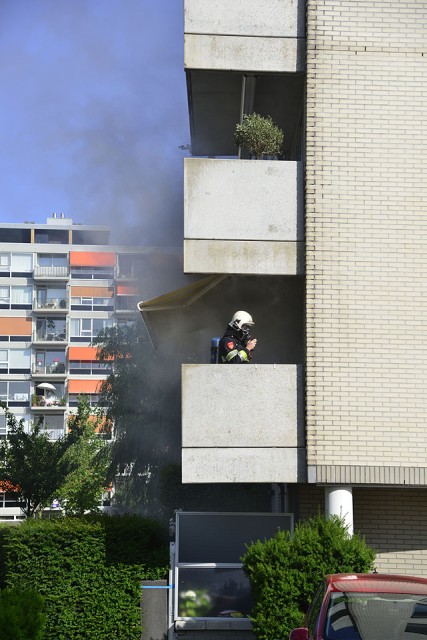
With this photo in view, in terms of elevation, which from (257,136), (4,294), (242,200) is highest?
(4,294)

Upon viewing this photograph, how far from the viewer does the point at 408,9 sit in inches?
508

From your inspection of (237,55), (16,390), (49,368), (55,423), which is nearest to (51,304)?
(49,368)

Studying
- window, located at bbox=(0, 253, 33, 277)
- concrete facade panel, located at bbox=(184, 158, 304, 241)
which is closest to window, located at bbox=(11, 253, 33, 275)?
window, located at bbox=(0, 253, 33, 277)

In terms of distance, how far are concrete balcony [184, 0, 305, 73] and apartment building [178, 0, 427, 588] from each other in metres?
0.02

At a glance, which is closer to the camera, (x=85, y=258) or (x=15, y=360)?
(x=15, y=360)

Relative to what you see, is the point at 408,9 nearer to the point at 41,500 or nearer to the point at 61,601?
the point at 61,601

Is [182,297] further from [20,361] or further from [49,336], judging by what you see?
[49,336]

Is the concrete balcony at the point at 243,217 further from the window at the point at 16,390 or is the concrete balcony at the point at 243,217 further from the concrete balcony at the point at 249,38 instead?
the window at the point at 16,390

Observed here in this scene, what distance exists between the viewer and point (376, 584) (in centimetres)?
860

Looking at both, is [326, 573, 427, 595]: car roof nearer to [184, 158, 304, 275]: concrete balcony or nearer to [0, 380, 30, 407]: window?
[184, 158, 304, 275]: concrete balcony

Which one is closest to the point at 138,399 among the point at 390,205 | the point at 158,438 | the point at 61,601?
the point at 158,438

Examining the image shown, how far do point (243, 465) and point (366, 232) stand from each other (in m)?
3.17

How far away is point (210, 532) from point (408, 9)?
7.12 m

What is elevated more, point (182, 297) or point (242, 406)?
point (182, 297)
